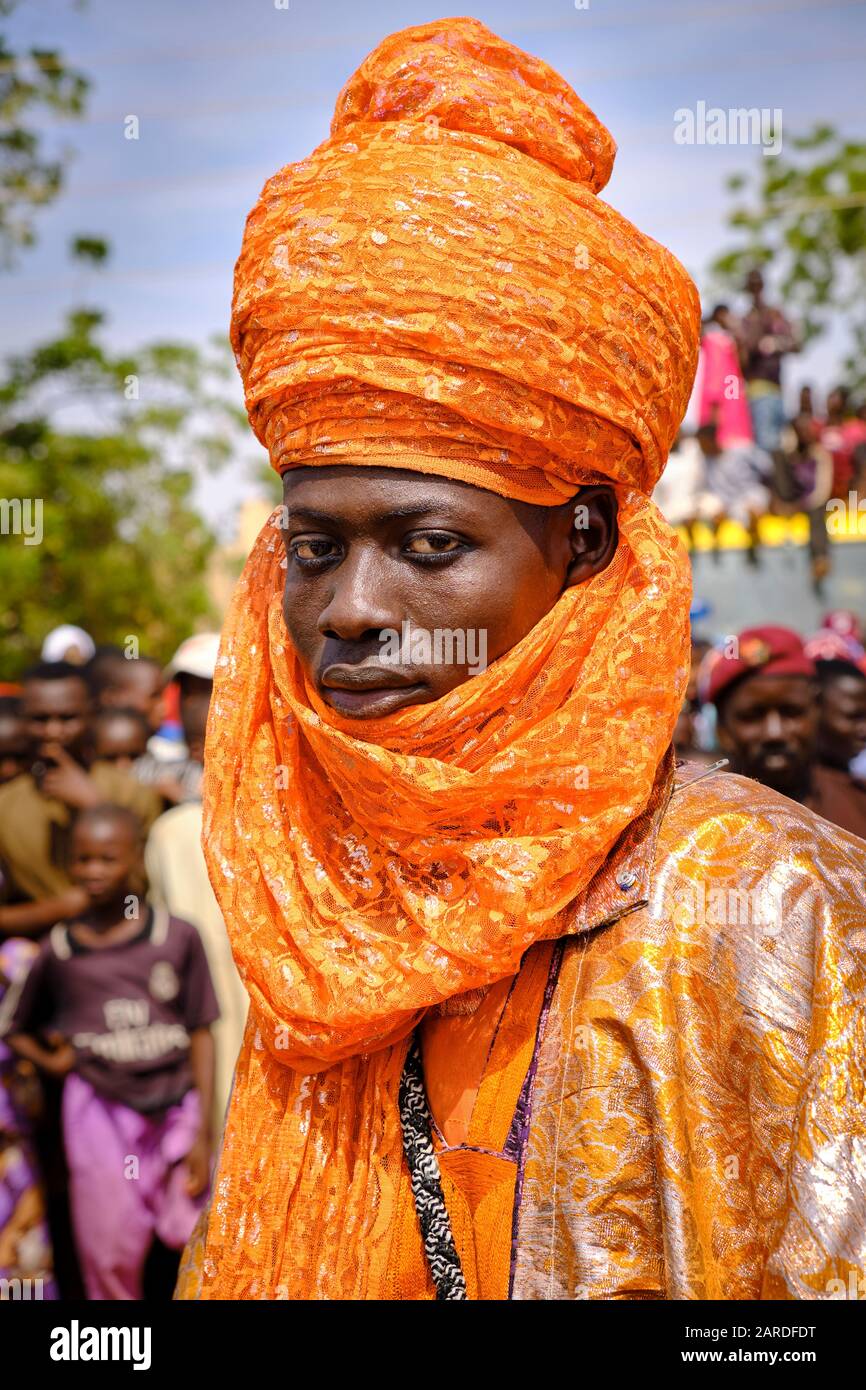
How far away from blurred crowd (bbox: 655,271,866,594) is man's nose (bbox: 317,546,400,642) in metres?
12.1

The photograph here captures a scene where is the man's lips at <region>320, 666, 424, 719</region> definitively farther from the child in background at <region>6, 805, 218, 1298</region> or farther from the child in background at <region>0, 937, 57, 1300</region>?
the child in background at <region>0, 937, 57, 1300</region>

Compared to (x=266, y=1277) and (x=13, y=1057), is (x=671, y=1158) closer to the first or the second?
(x=266, y=1277)

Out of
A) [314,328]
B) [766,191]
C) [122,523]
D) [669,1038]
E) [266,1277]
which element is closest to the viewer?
[669,1038]

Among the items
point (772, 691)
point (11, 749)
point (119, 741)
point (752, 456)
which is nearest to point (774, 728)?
point (772, 691)

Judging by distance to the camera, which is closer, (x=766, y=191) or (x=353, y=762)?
(x=353, y=762)

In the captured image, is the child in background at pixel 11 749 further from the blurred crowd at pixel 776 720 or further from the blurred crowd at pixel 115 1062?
the blurred crowd at pixel 776 720

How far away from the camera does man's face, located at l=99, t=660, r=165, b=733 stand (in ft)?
22.1

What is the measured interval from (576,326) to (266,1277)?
1404 millimetres

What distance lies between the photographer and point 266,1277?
1.92 m

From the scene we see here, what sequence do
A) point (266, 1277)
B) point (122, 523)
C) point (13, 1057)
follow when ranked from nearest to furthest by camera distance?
point (266, 1277), point (13, 1057), point (122, 523)

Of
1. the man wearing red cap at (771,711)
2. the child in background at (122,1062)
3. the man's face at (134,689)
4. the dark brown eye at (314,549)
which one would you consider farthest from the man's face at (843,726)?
the dark brown eye at (314,549)

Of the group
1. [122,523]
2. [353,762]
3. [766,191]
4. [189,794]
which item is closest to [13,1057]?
[189,794]
